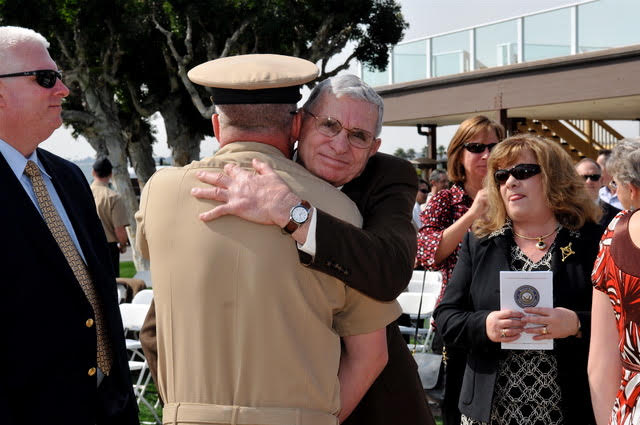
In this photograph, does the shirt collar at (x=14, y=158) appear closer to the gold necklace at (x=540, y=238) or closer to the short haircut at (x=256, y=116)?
the short haircut at (x=256, y=116)

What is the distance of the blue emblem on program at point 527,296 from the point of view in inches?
125

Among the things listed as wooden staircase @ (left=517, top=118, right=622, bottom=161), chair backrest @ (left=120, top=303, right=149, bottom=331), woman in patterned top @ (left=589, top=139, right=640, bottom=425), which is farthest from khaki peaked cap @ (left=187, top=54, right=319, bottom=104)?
wooden staircase @ (left=517, top=118, right=622, bottom=161)

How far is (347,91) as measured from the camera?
212 cm

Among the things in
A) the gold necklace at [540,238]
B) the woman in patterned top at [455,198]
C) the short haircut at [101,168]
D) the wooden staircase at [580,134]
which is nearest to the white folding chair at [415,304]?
the woman in patterned top at [455,198]

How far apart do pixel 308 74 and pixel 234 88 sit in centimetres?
21

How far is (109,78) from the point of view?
2494 cm

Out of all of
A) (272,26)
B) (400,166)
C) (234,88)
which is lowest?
(400,166)

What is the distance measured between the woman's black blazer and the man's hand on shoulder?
1.71 m

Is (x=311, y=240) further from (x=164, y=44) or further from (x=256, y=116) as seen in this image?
(x=164, y=44)

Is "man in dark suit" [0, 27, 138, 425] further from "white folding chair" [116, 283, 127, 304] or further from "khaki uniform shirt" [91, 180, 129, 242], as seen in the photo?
"khaki uniform shirt" [91, 180, 129, 242]

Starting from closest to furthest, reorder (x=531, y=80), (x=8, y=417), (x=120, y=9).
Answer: (x=8, y=417), (x=531, y=80), (x=120, y=9)

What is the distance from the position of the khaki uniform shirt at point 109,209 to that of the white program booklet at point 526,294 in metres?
7.54

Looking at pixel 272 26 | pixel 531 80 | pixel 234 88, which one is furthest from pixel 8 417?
pixel 272 26

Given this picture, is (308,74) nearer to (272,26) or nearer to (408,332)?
(408,332)
